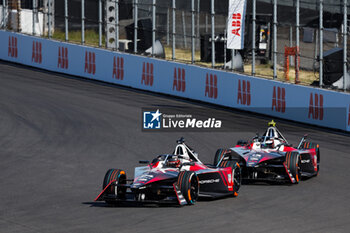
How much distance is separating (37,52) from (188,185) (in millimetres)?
22605

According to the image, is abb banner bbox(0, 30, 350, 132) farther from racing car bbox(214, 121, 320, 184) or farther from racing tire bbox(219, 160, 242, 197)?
racing tire bbox(219, 160, 242, 197)

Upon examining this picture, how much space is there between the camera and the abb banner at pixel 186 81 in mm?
24781

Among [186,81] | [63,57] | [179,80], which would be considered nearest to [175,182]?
[186,81]

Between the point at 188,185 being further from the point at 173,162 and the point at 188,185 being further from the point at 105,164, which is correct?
the point at 105,164

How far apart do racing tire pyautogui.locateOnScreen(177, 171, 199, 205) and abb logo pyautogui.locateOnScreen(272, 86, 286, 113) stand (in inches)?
503

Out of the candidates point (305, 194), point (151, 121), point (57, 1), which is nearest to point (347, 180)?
point (305, 194)

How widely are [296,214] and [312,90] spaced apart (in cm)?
1276

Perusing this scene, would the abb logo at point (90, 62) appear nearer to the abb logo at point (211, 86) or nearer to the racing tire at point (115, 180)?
the abb logo at point (211, 86)

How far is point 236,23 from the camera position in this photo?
27594 mm

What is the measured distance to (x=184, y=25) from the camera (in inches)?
1174

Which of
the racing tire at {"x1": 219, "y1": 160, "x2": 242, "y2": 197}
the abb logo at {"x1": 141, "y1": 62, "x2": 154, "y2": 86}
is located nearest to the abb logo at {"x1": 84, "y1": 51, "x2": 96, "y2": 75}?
the abb logo at {"x1": 141, "y1": 62, "x2": 154, "y2": 86}

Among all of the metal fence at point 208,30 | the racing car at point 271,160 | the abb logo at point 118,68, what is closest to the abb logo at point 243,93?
the metal fence at point 208,30

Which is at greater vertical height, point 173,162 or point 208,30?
point 208,30

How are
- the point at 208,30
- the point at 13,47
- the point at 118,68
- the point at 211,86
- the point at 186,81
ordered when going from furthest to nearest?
the point at 13,47 → the point at 118,68 → the point at 208,30 → the point at 186,81 → the point at 211,86
